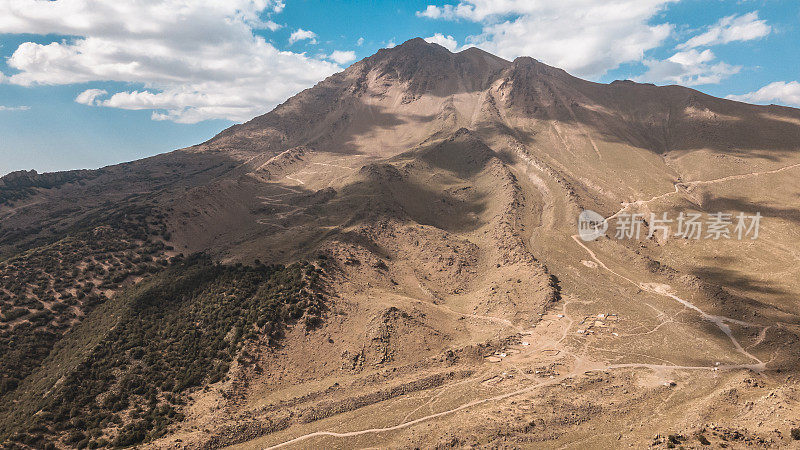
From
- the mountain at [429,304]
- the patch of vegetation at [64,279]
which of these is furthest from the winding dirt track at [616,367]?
the patch of vegetation at [64,279]

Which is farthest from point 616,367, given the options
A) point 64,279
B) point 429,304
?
point 64,279

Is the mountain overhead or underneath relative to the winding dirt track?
overhead

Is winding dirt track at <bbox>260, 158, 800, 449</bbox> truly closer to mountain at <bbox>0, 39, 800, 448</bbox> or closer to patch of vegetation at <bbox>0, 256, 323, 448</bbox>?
mountain at <bbox>0, 39, 800, 448</bbox>

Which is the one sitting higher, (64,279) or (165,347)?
(64,279)

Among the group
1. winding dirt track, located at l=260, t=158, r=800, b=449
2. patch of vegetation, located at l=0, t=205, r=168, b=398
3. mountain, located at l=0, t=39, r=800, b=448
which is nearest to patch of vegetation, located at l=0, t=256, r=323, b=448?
mountain, located at l=0, t=39, r=800, b=448

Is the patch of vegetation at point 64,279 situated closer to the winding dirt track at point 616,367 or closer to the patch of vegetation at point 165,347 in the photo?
the patch of vegetation at point 165,347

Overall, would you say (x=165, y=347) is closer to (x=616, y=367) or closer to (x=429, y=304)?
(x=429, y=304)

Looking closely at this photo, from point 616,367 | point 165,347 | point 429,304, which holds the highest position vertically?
point 165,347
